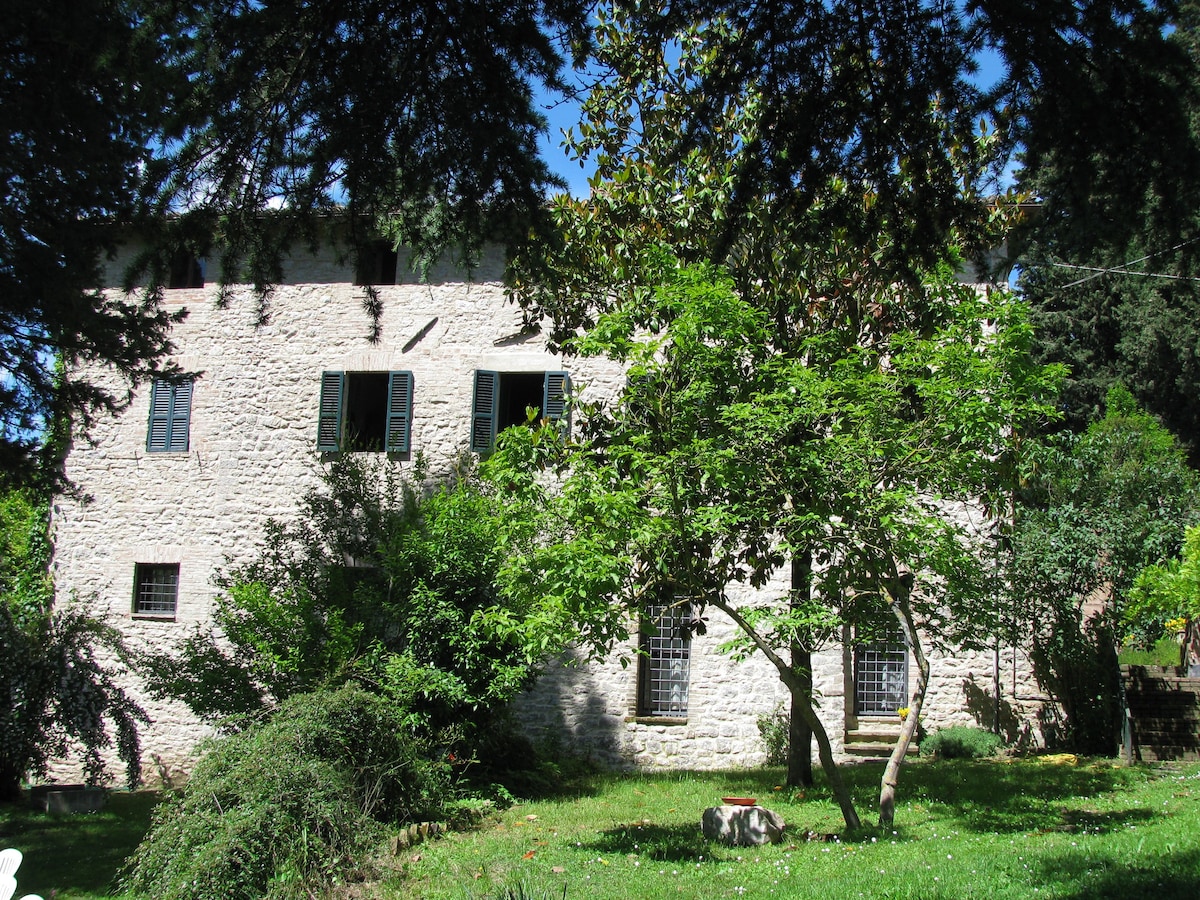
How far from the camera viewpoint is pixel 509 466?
348 inches

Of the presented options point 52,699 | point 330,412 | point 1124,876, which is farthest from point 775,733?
point 52,699

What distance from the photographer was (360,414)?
15344 mm

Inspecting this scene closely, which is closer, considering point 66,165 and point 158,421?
point 66,165

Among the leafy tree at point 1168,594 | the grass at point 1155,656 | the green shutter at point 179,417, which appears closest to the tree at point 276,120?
the leafy tree at point 1168,594

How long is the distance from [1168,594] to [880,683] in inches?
184

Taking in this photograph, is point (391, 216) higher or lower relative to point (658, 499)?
higher

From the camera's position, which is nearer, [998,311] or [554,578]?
[554,578]

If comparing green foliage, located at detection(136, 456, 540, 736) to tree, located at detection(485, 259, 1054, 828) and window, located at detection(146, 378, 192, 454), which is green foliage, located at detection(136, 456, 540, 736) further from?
window, located at detection(146, 378, 192, 454)

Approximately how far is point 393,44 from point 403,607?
740 cm

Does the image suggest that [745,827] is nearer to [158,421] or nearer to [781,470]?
[781,470]

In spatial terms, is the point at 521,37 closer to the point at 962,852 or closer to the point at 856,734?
the point at 962,852

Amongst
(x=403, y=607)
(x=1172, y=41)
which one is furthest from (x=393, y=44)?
(x=403, y=607)

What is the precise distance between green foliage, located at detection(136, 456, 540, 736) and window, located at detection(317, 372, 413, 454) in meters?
2.59

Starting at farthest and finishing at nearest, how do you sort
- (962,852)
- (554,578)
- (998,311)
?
(998,311), (554,578), (962,852)
